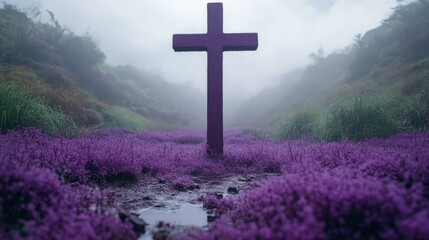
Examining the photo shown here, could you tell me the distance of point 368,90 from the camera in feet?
43.0

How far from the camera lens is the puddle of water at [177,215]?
10.9 ft

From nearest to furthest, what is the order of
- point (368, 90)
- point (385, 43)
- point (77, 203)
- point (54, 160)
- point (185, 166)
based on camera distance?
point (77, 203) < point (54, 160) < point (185, 166) < point (368, 90) < point (385, 43)

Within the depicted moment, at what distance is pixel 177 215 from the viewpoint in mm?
3637

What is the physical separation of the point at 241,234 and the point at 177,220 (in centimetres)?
108

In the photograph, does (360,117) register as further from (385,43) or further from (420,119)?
(385,43)

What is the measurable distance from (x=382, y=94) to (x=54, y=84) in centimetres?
1297

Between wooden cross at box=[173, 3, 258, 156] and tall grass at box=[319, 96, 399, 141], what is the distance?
11.2 ft

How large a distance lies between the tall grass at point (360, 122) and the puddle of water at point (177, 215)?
539 cm

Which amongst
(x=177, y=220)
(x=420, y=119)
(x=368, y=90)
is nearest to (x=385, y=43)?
(x=368, y=90)

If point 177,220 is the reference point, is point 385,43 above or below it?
above

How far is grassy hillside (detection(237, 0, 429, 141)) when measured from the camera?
8430 mm

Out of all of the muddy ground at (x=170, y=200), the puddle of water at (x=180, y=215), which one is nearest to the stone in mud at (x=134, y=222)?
the muddy ground at (x=170, y=200)

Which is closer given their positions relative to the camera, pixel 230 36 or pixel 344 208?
pixel 344 208

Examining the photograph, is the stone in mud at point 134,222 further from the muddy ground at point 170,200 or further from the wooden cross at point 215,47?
the wooden cross at point 215,47
